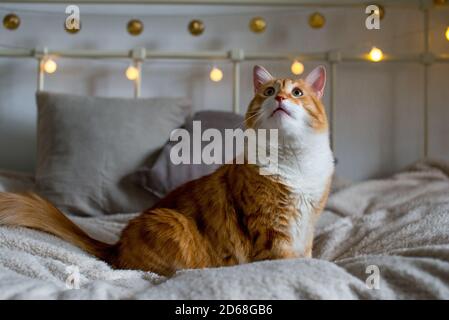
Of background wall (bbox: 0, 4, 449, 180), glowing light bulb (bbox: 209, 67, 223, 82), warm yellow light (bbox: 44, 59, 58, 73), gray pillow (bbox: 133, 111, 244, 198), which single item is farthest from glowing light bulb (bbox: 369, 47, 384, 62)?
warm yellow light (bbox: 44, 59, 58, 73)

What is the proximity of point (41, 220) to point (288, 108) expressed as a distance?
2.02 feet

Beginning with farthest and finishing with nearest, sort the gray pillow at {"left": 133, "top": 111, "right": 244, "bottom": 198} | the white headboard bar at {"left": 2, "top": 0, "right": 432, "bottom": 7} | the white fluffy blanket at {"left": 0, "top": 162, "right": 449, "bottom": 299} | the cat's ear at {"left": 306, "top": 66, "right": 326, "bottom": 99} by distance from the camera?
1. the white headboard bar at {"left": 2, "top": 0, "right": 432, "bottom": 7}
2. the gray pillow at {"left": 133, "top": 111, "right": 244, "bottom": 198}
3. the cat's ear at {"left": 306, "top": 66, "right": 326, "bottom": 99}
4. the white fluffy blanket at {"left": 0, "top": 162, "right": 449, "bottom": 299}

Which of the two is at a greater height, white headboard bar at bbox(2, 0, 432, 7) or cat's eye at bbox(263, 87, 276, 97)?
white headboard bar at bbox(2, 0, 432, 7)

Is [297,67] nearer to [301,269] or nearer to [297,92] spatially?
[297,92]

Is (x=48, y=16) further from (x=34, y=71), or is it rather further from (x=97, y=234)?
(x=97, y=234)

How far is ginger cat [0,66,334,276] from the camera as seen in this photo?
3.58 feet

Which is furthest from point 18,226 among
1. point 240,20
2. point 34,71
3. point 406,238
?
point 240,20

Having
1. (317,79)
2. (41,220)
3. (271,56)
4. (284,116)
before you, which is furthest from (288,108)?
(271,56)

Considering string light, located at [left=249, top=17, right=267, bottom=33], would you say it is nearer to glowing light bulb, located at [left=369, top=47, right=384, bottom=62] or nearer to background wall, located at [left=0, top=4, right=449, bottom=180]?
background wall, located at [left=0, top=4, right=449, bottom=180]

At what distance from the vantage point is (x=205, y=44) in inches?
87.0

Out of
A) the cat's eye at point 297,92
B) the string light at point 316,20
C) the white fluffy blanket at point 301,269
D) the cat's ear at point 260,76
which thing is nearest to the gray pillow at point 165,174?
the white fluffy blanket at point 301,269

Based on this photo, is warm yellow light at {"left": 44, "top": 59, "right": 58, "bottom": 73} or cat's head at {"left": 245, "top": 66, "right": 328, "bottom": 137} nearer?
cat's head at {"left": 245, "top": 66, "right": 328, "bottom": 137}

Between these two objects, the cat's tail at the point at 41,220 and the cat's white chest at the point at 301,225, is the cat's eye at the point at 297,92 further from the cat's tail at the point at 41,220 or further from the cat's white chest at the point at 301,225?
the cat's tail at the point at 41,220
